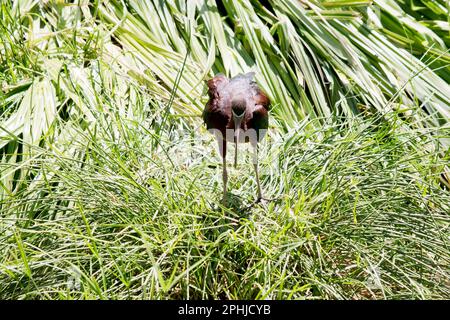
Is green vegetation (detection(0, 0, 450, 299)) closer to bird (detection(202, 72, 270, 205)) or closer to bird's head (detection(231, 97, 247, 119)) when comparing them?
bird (detection(202, 72, 270, 205))

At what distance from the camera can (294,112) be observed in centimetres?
443

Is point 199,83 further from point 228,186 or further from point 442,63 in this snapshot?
point 442,63

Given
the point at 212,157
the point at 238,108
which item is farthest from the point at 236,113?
the point at 212,157

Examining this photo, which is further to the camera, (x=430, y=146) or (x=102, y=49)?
(x=102, y=49)

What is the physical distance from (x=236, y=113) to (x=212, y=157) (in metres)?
0.60

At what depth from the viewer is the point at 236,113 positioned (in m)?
3.34

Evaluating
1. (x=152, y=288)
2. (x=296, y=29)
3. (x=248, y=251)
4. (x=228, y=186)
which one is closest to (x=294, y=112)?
(x=296, y=29)

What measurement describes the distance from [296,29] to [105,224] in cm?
226

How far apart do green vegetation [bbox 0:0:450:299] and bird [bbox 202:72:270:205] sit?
21 centimetres

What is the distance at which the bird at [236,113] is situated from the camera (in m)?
3.34

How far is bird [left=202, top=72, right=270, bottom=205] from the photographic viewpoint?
334 cm

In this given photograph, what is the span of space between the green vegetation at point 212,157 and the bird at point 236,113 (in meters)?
0.21

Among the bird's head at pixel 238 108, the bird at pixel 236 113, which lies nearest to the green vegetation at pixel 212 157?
the bird at pixel 236 113

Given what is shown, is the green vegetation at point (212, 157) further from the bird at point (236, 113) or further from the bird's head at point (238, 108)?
the bird's head at point (238, 108)
